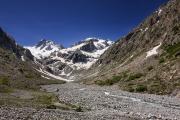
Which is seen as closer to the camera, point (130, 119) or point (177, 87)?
point (130, 119)

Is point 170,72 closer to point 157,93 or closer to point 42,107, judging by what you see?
point 157,93

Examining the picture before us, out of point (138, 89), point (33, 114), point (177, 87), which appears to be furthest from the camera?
point (138, 89)

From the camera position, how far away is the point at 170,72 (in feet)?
460

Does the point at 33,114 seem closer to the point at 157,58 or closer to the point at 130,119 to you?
the point at 130,119

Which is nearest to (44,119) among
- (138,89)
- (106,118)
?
(106,118)

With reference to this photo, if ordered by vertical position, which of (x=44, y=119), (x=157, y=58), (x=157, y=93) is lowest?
(x=44, y=119)

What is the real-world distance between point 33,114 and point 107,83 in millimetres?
144953

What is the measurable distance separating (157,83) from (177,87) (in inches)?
646

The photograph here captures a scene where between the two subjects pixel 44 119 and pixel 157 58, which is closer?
pixel 44 119

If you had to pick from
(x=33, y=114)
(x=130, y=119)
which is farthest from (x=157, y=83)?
(x=33, y=114)

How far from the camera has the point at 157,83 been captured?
130 meters

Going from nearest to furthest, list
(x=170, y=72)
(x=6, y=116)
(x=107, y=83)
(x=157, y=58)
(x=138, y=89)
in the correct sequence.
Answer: (x=6, y=116) → (x=138, y=89) → (x=170, y=72) → (x=107, y=83) → (x=157, y=58)

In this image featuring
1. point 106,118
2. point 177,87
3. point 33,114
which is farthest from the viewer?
point 177,87

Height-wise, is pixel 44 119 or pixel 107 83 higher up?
pixel 107 83
